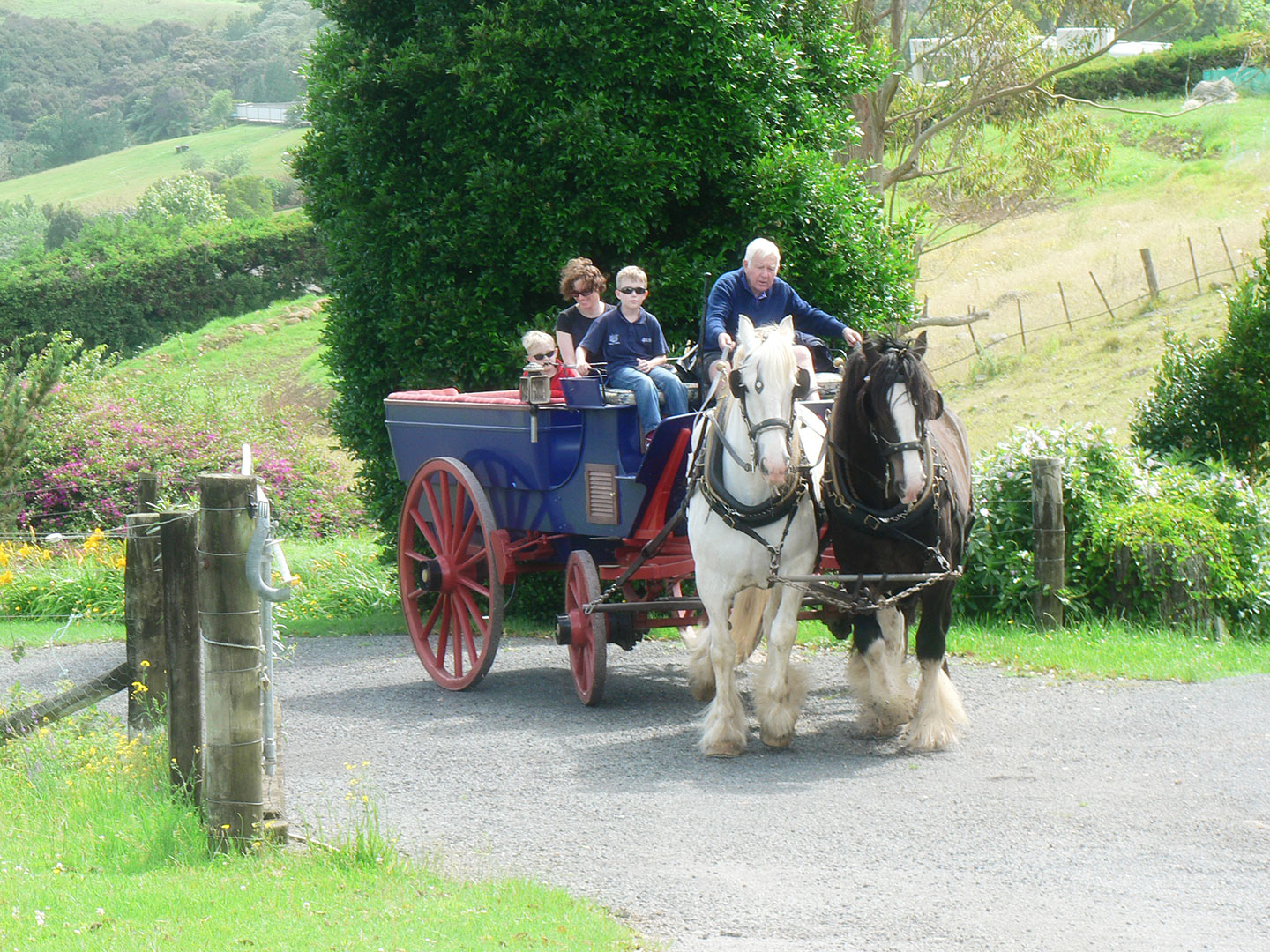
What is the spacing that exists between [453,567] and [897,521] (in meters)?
3.45

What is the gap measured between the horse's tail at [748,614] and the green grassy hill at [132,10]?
15836 centimetres

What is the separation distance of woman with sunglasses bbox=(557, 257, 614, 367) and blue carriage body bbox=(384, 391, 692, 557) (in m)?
0.62

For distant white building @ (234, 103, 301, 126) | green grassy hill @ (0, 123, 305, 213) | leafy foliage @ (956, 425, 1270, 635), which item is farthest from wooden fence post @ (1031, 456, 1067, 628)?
distant white building @ (234, 103, 301, 126)

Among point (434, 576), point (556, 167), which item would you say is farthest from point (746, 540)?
point (556, 167)

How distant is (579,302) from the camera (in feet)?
29.2

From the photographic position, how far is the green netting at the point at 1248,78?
47750mm

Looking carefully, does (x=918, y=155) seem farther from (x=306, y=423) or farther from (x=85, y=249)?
(x=85, y=249)

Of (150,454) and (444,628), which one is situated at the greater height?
(150,454)

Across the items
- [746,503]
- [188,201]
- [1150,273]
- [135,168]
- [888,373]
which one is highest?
[135,168]

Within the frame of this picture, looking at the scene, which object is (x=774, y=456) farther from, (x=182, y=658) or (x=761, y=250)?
(x=182, y=658)

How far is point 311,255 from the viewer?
4109 cm

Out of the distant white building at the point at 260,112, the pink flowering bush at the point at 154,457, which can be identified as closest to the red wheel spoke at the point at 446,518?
the pink flowering bush at the point at 154,457

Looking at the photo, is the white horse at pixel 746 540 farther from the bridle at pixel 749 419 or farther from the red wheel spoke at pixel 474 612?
the red wheel spoke at pixel 474 612

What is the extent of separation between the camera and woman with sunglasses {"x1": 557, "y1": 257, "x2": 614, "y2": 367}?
880 centimetres
